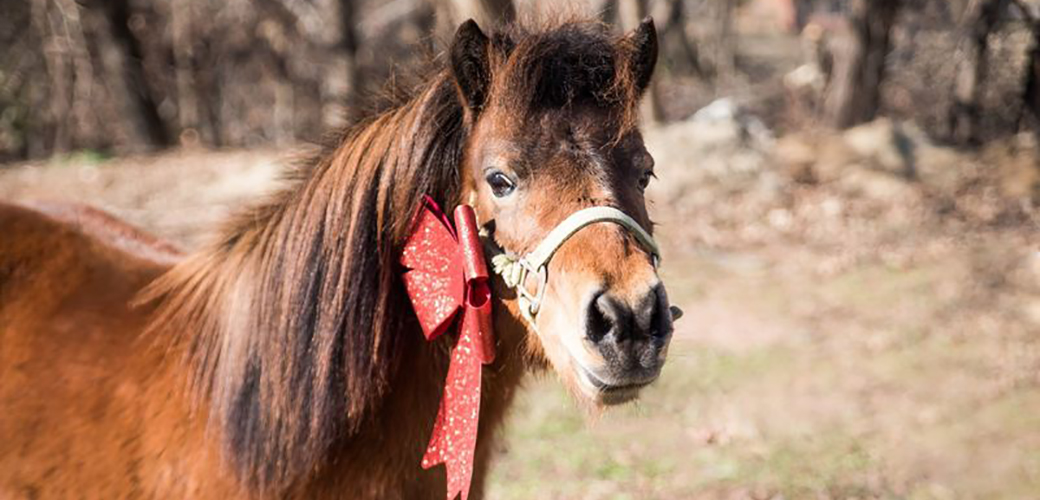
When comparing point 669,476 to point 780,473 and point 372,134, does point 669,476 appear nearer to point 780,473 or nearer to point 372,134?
point 780,473

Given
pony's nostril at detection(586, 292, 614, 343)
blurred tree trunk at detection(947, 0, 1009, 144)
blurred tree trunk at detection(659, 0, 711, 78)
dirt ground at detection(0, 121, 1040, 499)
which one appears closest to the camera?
pony's nostril at detection(586, 292, 614, 343)

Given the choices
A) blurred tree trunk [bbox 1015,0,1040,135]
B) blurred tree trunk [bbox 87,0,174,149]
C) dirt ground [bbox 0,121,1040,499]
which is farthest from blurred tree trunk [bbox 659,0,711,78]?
blurred tree trunk [bbox 87,0,174,149]

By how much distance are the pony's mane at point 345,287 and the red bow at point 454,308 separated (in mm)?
70

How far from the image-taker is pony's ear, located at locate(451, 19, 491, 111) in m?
2.20

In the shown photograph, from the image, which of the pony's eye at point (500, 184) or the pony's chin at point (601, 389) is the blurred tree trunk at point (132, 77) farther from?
the pony's chin at point (601, 389)

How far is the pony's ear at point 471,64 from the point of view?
220cm

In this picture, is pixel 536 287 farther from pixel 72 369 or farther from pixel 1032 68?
pixel 1032 68

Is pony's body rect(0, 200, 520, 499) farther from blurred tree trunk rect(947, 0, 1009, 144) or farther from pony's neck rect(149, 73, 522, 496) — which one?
blurred tree trunk rect(947, 0, 1009, 144)

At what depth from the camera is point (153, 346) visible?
2.55 metres

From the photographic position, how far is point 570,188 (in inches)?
83.7

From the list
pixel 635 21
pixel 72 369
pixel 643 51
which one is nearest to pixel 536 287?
pixel 643 51

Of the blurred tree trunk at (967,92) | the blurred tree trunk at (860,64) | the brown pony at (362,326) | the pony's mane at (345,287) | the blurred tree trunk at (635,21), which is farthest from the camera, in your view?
the blurred tree trunk at (860,64)

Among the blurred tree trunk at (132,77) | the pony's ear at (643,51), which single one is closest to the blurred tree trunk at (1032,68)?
the pony's ear at (643,51)

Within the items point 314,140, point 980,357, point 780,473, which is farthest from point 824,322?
point 314,140
